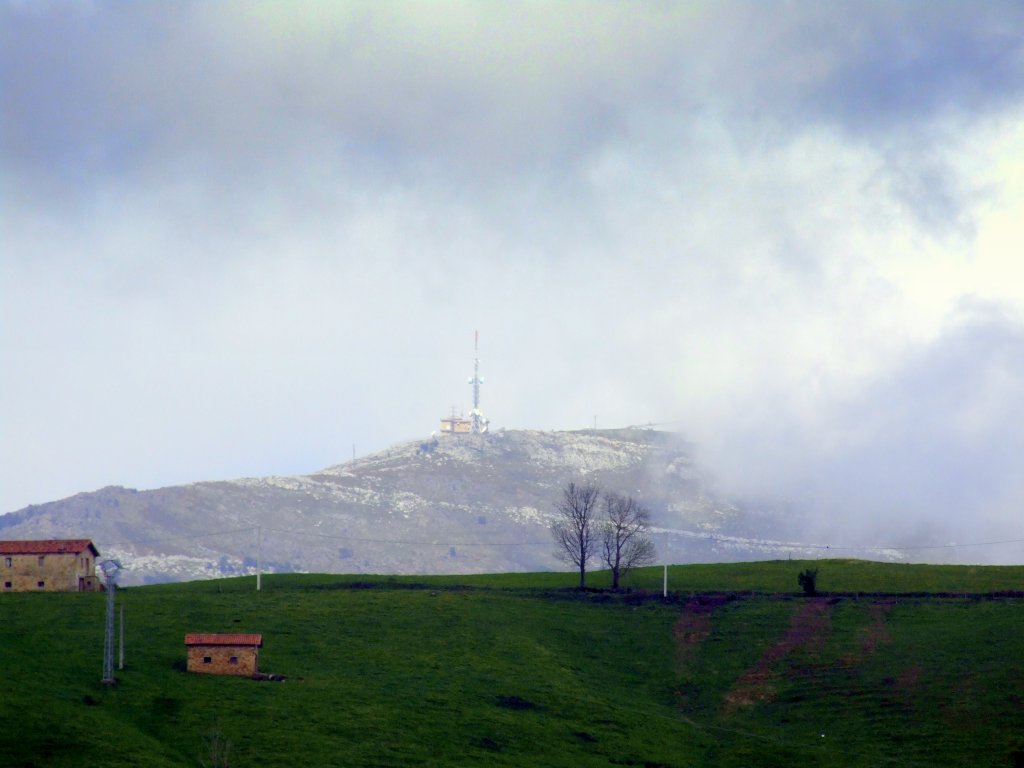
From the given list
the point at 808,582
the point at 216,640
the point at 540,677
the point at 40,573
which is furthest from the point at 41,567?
the point at 808,582

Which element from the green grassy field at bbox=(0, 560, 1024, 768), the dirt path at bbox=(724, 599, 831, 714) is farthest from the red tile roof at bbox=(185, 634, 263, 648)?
the dirt path at bbox=(724, 599, 831, 714)

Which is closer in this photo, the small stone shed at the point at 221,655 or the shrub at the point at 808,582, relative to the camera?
the small stone shed at the point at 221,655

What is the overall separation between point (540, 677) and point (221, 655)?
26.5m

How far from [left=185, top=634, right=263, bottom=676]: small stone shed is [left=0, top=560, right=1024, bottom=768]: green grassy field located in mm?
2011

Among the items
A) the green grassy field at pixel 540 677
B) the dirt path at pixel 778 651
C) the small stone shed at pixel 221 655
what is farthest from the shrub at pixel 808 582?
the small stone shed at pixel 221 655

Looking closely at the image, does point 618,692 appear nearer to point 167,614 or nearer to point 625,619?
point 625,619

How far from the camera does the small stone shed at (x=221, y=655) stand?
369 feet

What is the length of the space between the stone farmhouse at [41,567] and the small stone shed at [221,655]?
40415 millimetres

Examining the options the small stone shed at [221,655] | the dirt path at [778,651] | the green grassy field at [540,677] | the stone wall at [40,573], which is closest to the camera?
the green grassy field at [540,677]

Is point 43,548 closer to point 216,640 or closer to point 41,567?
point 41,567

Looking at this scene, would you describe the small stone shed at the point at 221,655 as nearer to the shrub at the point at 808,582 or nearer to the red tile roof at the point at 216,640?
the red tile roof at the point at 216,640

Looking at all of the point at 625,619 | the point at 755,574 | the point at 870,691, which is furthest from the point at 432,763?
the point at 755,574

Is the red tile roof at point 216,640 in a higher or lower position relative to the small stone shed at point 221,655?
higher

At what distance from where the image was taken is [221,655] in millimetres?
112875
